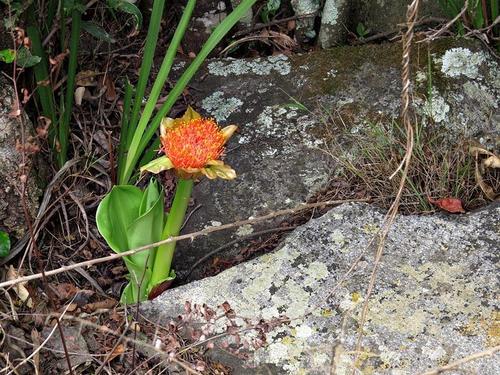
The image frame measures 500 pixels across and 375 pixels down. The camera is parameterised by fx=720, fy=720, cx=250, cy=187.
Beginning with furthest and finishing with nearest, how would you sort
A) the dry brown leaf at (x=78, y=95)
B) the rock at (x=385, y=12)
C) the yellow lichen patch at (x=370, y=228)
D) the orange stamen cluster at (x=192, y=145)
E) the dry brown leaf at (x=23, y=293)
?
the rock at (x=385, y=12) → the dry brown leaf at (x=78, y=95) → the yellow lichen patch at (x=370, y=228) → the dry brown leaf at (x=23, y=293) → the orange stamen cluster at (x=192, y=145)

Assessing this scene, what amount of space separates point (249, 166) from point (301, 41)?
681 mm

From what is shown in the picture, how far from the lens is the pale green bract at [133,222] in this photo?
1.78 m

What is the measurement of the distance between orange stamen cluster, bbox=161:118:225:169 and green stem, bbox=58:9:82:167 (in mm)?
522

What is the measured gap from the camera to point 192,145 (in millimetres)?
1595

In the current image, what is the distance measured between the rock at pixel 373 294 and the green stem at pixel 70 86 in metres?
0.55

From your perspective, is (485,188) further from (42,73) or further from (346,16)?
(42,73)

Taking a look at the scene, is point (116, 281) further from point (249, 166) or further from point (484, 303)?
point (484, 303)

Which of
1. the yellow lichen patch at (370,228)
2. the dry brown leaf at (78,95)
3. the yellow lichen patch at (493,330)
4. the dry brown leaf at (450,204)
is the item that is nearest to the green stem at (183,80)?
the dry brown leaf at (78,95)

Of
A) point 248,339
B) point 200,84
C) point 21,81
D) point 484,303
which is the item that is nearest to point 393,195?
point 484,303

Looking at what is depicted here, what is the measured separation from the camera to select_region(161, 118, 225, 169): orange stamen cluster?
160 centimetres

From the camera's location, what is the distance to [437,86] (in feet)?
7.47

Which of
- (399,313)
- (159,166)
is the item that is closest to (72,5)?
(159,166)

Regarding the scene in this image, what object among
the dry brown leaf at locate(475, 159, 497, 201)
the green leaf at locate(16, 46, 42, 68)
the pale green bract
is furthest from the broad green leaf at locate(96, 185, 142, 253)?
the dry brown leaf at locate(475, 159, 497, 201)

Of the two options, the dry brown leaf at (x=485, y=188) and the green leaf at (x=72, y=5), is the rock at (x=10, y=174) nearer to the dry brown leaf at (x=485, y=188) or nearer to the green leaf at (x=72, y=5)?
the green leaf at (x=72, y=5)
